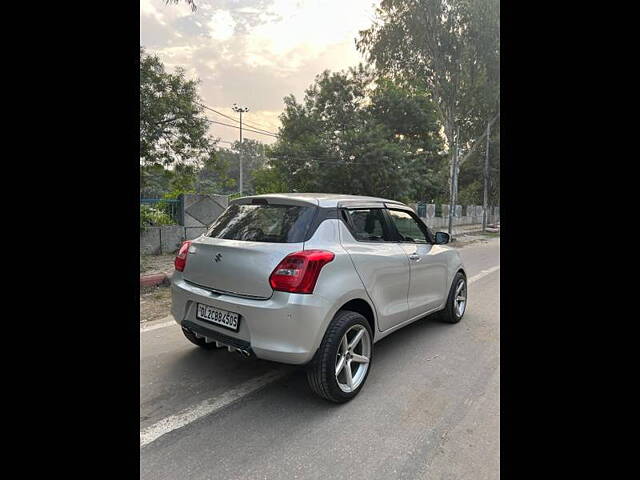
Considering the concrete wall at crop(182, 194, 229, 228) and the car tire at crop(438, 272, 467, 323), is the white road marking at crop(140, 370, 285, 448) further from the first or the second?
the concrete wall at crop(182, 194, 229, 228)

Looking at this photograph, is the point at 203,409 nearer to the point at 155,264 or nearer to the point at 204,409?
the point at 204,409

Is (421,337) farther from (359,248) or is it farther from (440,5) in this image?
(440,5)

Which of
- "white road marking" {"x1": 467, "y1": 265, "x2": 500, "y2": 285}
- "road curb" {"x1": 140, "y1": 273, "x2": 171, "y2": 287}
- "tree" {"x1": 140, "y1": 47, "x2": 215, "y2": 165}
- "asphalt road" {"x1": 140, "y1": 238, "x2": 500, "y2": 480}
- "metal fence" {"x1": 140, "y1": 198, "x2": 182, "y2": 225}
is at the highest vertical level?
"tree" {"x1": 140, "y1": 47, "x2": 215, "y2": 165}

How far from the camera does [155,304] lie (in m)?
5.32

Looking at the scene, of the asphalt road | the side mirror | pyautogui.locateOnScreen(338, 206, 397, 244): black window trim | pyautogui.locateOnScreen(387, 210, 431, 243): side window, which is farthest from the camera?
the side mirror

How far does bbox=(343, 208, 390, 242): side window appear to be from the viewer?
10.3 feet

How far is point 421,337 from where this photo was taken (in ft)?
13.6

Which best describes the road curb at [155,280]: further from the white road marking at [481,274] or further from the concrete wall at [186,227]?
the white road marking at [481,274]

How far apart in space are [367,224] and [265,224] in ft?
3.00

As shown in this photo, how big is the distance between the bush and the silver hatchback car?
5.70 meters

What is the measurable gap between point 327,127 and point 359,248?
56.4 ft

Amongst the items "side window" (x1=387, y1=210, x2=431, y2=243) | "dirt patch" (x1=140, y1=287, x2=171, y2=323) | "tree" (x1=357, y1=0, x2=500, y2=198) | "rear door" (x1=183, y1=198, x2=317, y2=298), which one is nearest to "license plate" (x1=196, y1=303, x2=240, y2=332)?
"rear door" (x1=183, y1=198, x2=317, y2=298)

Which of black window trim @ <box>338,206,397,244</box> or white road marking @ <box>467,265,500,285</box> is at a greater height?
black window trim @ <box>338,206,397,244</box>
